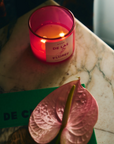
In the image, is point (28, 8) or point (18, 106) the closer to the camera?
point (18, 106)

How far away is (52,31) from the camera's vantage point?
0.48 meters

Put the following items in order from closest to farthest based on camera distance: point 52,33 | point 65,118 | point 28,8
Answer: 1. point 65,118
2. point 52,33
3. point 28,8

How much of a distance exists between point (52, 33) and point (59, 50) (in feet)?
0.19

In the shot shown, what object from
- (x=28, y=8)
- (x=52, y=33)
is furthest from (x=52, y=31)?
(x=28, y=8)

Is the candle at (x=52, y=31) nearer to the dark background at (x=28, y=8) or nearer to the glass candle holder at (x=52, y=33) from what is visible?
the glass candle holder at (x=52, y=33)

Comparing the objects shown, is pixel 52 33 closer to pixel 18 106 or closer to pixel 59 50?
pixel 59 50

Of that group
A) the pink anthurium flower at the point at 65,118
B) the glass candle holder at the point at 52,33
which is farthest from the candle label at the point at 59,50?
the pink anthurium flower at the point at 65,118

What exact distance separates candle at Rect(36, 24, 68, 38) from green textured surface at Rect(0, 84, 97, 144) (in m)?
0.12

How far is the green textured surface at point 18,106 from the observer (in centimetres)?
42

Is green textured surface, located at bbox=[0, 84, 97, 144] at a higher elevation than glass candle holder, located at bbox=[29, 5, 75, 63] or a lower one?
lower

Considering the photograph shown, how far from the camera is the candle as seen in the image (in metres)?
0.48

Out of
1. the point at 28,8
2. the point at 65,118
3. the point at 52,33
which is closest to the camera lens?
the point at 65,118

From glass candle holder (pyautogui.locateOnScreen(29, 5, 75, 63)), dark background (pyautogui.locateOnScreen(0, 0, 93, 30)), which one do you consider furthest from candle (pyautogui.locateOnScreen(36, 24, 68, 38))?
dark background (pyautogui.locateOnScreen(0, 0, 93, 30))

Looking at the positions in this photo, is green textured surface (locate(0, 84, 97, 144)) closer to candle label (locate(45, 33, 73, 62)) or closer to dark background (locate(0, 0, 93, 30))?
candle label (locate(45, 33, 73, 62))
